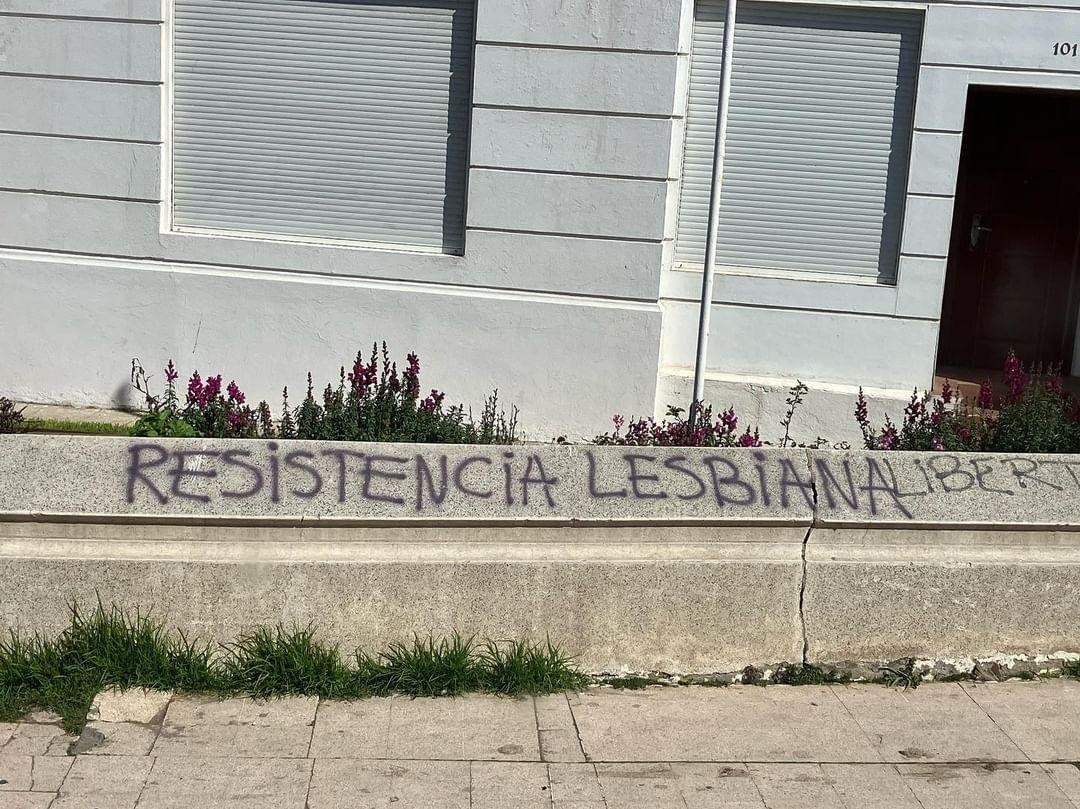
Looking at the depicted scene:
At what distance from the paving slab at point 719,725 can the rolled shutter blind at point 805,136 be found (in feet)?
15.5

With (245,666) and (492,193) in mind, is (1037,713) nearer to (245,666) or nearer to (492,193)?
(245,666)

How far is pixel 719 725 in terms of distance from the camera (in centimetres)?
468

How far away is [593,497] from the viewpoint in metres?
4.94

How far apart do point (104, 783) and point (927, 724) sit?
3.11 m

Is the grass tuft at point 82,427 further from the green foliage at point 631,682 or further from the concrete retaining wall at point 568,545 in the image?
the green foliage at point 631,682

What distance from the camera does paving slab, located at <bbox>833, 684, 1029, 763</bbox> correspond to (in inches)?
178

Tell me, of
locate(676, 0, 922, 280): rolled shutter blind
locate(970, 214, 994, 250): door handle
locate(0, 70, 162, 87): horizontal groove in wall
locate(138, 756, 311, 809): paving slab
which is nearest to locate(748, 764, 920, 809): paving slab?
locate(138, 756, 311, 809): paving slab

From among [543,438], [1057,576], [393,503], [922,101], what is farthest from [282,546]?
[922,101]

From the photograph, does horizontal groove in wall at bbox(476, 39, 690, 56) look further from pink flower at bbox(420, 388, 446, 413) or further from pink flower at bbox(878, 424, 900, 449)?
pink flower at bbox(878, 424, 900, 449)

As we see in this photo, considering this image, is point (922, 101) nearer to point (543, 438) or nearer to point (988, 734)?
point (543, 438)

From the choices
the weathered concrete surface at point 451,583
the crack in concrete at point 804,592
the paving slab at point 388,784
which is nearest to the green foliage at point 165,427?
the weathered concrete surface at point 451,583

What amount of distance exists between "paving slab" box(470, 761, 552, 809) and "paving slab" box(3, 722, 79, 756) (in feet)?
4.94

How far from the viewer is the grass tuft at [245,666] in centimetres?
468

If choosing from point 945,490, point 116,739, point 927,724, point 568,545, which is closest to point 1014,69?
point 945,490
